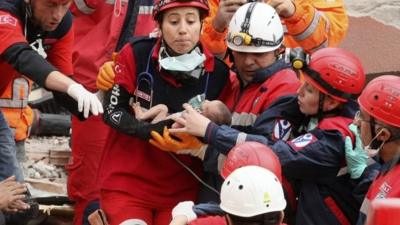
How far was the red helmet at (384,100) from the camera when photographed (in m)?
4.42

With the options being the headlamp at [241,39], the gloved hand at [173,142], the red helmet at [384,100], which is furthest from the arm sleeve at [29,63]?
the red helmet at [384,100]

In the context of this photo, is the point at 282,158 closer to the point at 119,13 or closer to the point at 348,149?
the point at 348,149

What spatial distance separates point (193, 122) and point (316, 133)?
63 cm

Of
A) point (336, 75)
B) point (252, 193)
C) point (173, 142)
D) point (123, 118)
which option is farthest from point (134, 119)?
point (252, 193)

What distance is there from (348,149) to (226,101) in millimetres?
942

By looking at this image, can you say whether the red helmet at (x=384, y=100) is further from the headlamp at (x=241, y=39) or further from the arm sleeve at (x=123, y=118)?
the arm sleeve at (x=123, y=118)

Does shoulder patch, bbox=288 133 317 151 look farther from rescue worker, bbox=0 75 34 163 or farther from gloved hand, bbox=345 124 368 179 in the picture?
rescue worker, bbox=0 75 34 163

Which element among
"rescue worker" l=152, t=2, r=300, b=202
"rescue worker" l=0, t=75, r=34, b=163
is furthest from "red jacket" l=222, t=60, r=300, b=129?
"rescue worker" l=0, t=75, r=34, b=163

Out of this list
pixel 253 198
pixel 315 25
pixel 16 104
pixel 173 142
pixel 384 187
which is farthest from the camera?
pixel 16 104

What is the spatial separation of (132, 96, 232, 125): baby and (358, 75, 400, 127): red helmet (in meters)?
0.85

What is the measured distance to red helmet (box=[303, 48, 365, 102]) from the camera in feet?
15.7

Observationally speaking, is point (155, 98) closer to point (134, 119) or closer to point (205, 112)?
point (134, 119)

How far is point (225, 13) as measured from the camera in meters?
5.74

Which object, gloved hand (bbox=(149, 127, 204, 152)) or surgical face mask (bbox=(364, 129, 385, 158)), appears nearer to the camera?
surgical face mask (bbox=(364, 129, 385, 158))
